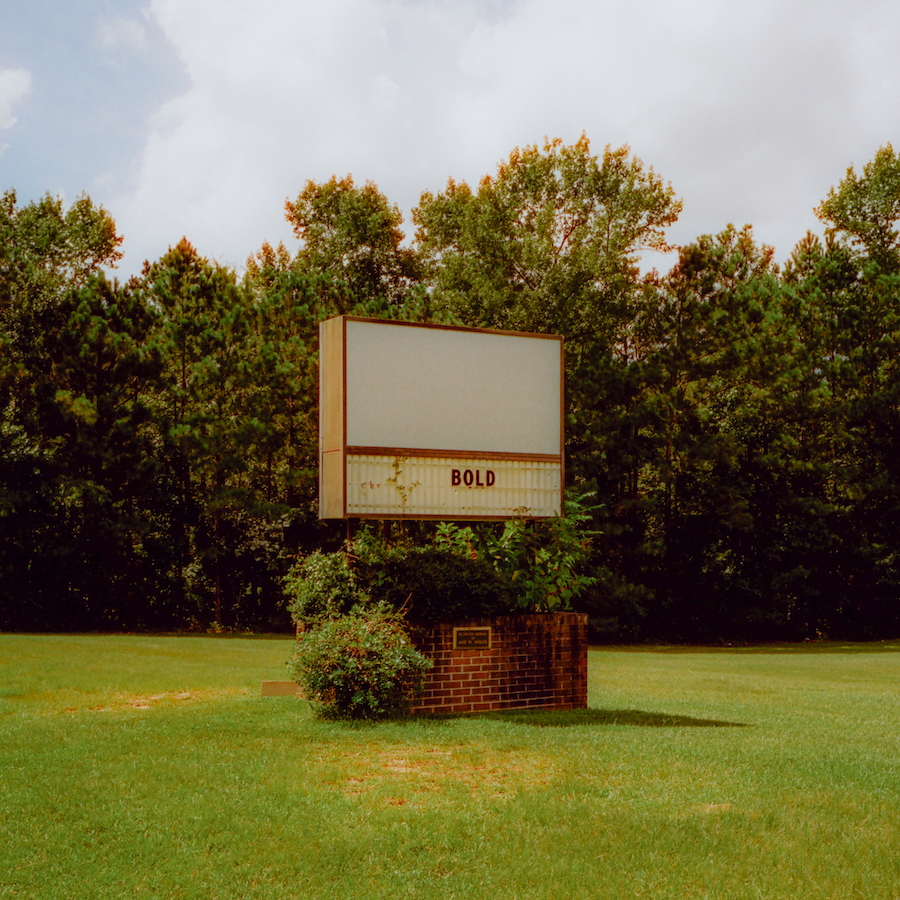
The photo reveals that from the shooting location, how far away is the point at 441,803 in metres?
6.84

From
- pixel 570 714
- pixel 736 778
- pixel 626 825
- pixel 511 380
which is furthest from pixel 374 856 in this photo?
pixel 511 380

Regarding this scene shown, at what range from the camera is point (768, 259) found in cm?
4600

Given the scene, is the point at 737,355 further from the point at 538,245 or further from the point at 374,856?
the point at 374,856

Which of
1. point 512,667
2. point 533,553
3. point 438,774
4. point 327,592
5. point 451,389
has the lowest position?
point 438,774

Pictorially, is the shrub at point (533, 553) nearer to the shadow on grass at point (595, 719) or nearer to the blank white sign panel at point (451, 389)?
the blank white sign panel at point (451, 389)

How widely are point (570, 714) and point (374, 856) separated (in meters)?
5.63

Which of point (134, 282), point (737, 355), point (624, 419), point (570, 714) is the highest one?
point (134, 282)

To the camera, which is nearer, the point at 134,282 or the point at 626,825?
the point at 626,825

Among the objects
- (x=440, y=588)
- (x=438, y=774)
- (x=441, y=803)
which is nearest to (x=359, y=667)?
(x=440, y=588)

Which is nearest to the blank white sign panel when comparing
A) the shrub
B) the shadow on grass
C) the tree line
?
the shrub

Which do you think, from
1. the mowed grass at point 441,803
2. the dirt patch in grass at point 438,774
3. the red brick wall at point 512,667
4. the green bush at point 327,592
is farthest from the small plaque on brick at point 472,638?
the dirt patch in grass at point 438,774

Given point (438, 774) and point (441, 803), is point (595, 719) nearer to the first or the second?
point (438, 774)

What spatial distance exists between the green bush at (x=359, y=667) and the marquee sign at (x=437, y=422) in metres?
1.77

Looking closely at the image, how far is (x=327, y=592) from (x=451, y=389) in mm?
2942
